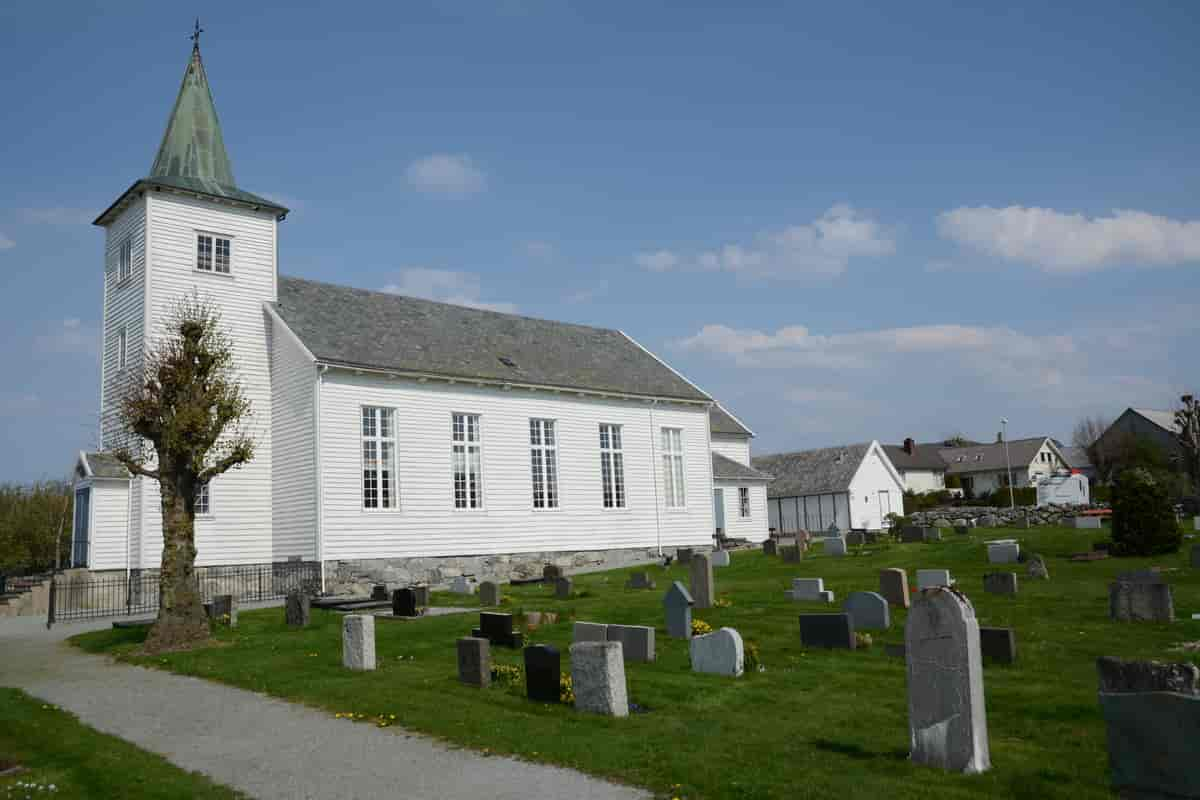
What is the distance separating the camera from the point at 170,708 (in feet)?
40.7

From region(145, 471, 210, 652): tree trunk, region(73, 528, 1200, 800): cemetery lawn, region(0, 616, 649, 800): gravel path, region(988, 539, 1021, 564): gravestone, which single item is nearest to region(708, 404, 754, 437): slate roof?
region(988, 539, 1021, 564): gravestone

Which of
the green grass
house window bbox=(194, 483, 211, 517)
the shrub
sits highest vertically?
house window bbox=(194, 483, 211, 517)

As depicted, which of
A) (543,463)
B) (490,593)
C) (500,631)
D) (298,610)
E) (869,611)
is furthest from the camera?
(543,463)

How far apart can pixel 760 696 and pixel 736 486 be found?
33.8 metres

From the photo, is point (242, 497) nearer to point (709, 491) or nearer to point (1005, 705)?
point (709, 491)

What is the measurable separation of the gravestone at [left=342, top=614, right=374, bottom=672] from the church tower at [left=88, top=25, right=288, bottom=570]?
48.9ft

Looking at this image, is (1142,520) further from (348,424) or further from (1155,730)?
(348,424)

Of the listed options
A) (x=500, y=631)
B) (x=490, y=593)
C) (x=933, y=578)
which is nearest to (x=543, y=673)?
(x=500, y=631)

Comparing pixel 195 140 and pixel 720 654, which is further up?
pixel 195 140

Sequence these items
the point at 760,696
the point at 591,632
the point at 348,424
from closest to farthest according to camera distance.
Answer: the point at 760,696, the point at 591,632, the point at 348,424

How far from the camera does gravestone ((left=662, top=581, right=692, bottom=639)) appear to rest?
15.0 metres

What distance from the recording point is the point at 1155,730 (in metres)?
6.38

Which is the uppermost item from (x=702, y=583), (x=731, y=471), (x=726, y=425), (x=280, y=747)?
(x=726, y=425)

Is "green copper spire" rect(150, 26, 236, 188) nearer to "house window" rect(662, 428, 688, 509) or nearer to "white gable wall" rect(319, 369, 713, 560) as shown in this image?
"white gable wall" rect(319, 369, 713, 560)
